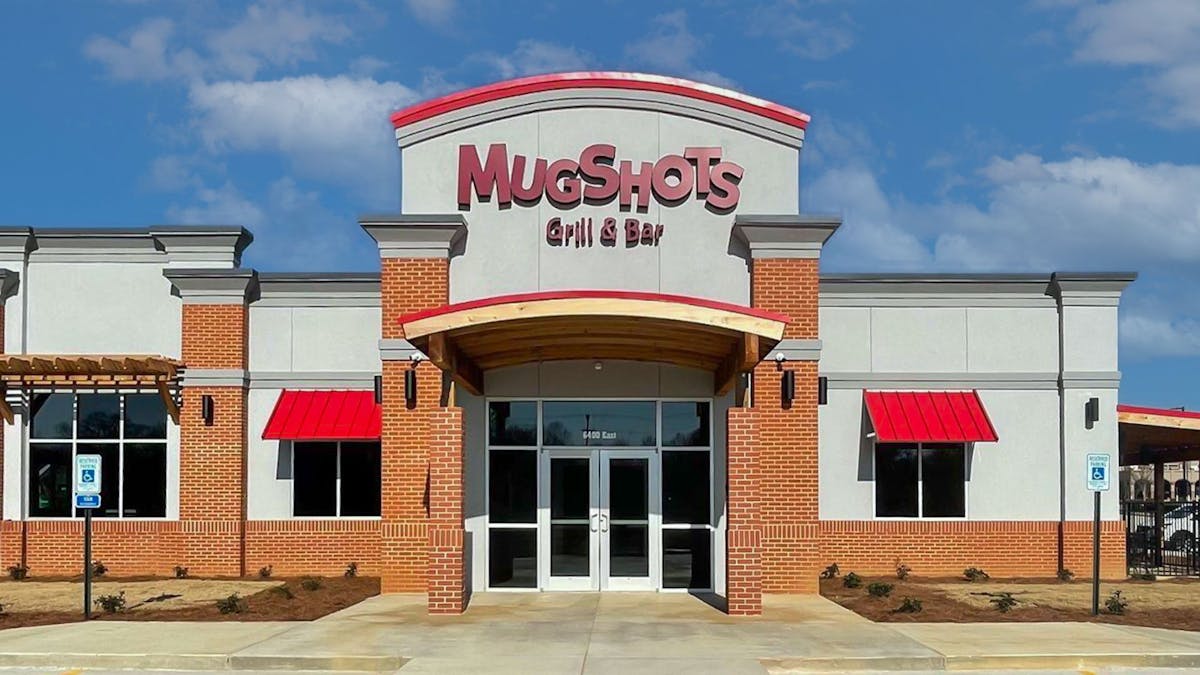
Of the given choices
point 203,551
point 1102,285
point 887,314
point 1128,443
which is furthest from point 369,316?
point 1128,443

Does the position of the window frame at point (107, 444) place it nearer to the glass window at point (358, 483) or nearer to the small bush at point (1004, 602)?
the glass window at point (358, 483)

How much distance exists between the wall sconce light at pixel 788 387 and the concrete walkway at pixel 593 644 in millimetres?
3654

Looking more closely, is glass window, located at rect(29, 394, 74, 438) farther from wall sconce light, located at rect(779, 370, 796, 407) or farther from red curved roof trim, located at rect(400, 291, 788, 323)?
wall sconce light, located at rect(779, 370, 796, 407)

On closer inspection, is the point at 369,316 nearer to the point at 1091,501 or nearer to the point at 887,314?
the point at 887,314

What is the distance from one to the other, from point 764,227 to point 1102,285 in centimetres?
703

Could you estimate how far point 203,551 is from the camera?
76.0ft

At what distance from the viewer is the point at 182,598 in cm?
2011

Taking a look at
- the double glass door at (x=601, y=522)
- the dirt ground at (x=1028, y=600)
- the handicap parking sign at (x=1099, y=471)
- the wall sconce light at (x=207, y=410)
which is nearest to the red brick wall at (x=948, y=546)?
the dirt ground at (x=1028, y=600)

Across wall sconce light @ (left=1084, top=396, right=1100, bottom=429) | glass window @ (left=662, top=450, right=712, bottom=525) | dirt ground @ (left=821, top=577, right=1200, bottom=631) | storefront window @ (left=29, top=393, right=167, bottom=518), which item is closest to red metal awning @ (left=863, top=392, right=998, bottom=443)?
wall sconce light @ (left=1084, top=396, right=1100, bottom=429)

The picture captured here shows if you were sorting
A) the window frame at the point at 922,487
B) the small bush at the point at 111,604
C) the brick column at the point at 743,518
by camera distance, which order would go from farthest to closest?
the window frame at the point at 922,487 < the small bush at the point at 111,604 < the brick column at the point at 743,518

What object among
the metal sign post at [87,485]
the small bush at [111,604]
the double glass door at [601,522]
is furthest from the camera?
the double glass door at [601,522]

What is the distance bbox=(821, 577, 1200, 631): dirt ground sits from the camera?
58.5 feet

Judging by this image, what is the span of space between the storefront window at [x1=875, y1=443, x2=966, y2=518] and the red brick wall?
25 centimetres

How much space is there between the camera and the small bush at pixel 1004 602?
18.5 metres
